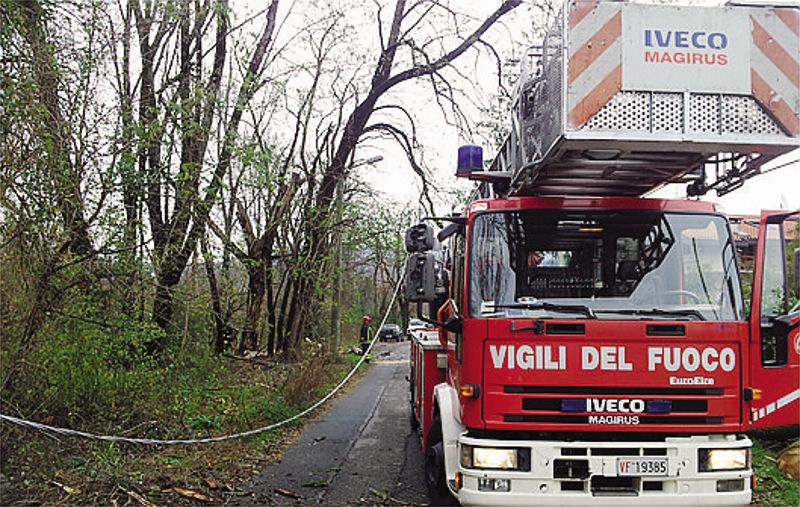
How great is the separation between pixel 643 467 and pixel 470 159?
329 centimetres

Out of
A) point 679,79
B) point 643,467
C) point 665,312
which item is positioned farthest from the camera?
point 665,312

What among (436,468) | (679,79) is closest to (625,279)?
(679,79)

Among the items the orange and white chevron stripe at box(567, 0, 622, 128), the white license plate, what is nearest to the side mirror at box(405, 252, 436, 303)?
the orange and white chevron stripe at box(567, 0, 622, 128)

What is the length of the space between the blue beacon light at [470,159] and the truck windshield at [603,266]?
131 centimetres

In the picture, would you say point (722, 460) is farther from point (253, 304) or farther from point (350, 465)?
point (253, 304)

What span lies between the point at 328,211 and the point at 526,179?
10.6 m

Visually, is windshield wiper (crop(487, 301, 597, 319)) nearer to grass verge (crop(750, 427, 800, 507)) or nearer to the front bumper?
the front bumper

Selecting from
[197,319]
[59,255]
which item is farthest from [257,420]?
[59,255]

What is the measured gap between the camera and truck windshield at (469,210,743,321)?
579 centimetres

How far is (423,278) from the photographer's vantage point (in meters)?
6.42

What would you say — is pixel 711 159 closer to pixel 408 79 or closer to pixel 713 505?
pixel 713 505

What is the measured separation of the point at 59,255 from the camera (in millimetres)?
7734

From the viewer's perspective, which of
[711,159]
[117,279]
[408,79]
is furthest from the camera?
[408,79]

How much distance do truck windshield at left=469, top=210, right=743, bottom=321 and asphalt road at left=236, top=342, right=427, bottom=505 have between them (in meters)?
2.83
